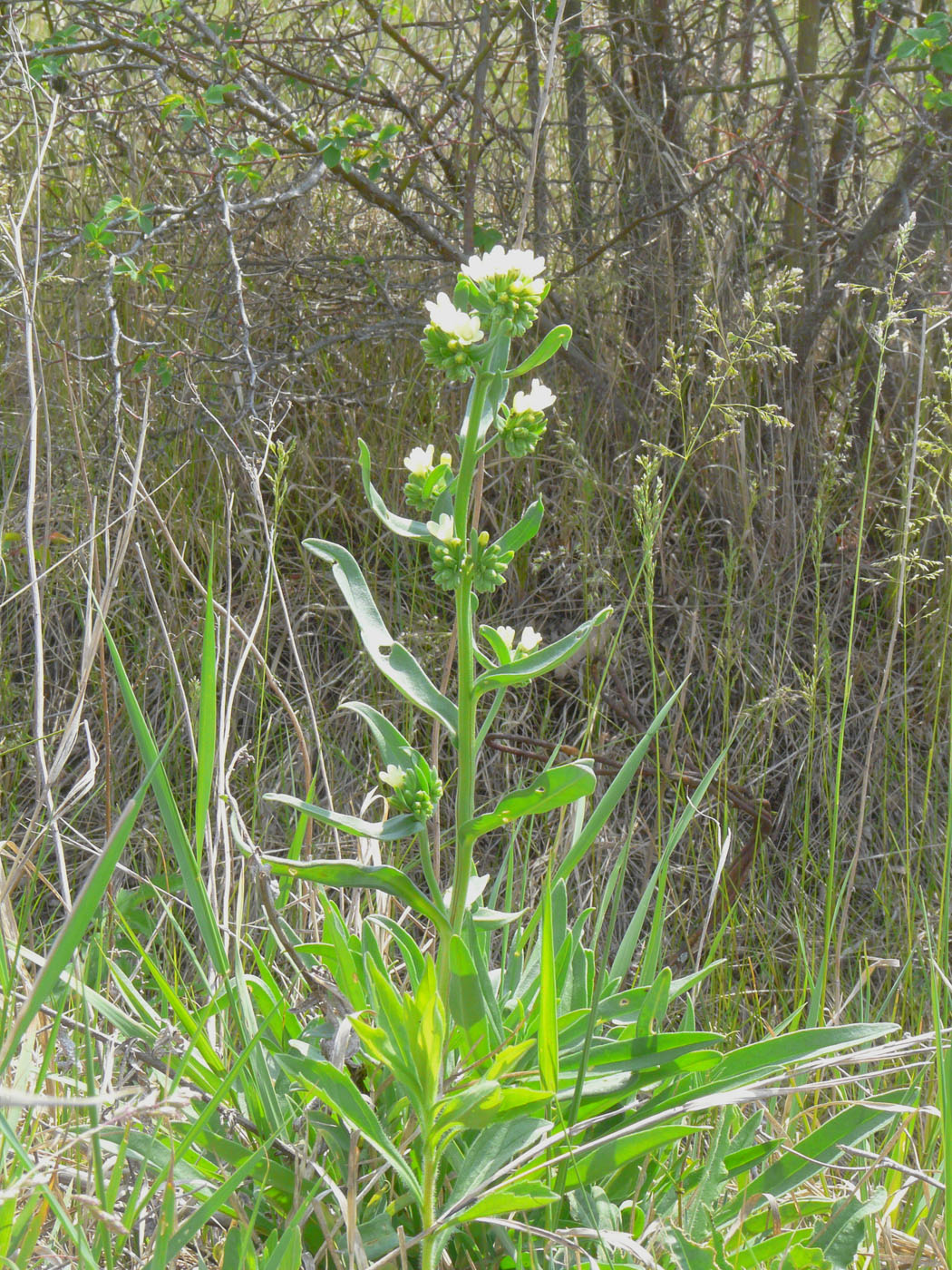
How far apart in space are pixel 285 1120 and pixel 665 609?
1.98 meters

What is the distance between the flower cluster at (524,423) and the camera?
3.60ft

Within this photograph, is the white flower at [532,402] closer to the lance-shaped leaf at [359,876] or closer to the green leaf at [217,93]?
the lance-shaped leaf at [359,876]

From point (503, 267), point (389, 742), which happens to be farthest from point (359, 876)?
point (503, 267)

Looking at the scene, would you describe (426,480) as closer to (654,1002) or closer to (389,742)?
(389,742)

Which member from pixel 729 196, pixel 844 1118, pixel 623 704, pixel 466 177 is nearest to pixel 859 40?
pixel 729 196

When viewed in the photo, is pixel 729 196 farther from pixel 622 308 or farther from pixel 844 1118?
pixel 844 1118

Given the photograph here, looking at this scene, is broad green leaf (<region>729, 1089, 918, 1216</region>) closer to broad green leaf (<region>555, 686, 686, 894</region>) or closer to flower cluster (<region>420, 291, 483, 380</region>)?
broad green leaf (<region>555, 686, 686, 894</region>)

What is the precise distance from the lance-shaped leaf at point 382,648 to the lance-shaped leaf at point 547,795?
0.36 ft

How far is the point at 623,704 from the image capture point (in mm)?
2781

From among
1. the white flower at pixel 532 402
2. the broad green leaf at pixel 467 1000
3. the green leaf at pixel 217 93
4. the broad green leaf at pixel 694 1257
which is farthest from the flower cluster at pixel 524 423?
the green leaf at pixel 217 93

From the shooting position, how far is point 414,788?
106 cm

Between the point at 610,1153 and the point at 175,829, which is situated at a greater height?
the point at 175,829

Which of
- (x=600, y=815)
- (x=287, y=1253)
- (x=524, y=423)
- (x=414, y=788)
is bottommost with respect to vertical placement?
(x=287, y=1253)

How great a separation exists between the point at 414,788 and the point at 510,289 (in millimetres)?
495
